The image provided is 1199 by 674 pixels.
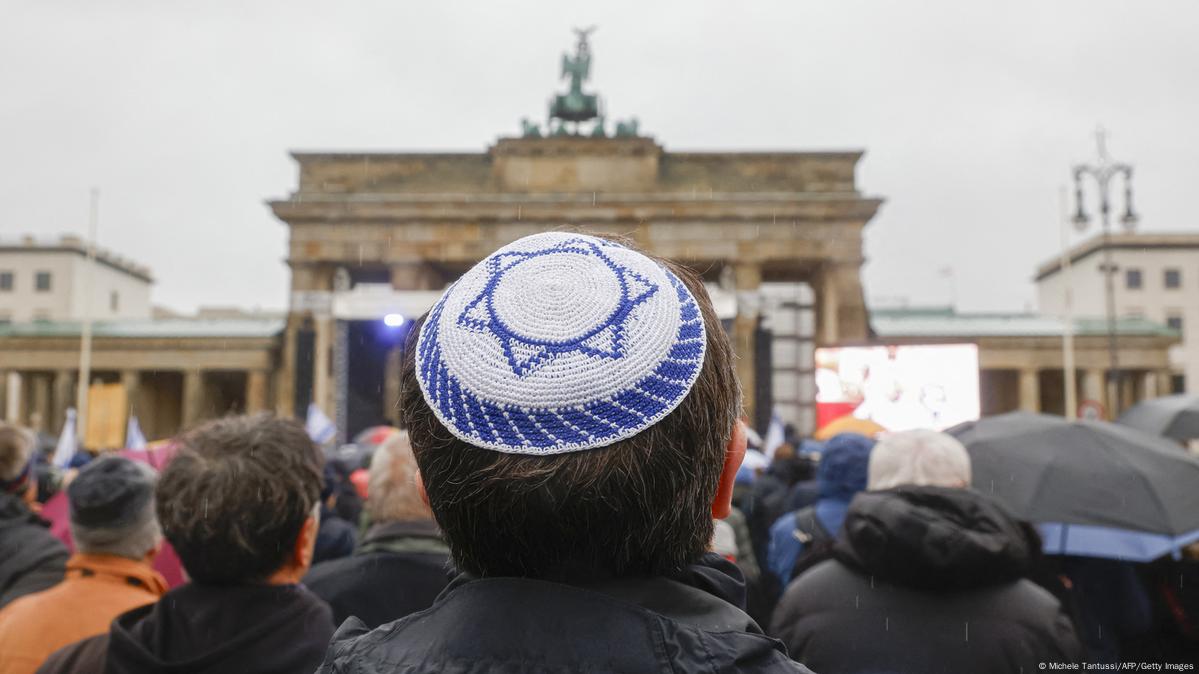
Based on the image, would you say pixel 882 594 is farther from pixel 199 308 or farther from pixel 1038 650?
pixel 199 308

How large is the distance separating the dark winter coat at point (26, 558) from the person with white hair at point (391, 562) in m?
1.01

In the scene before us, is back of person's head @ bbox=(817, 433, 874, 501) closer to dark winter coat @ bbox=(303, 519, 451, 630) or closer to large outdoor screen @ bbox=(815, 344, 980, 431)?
dark winter coat @ bbox=(303, 519, 451, 630)

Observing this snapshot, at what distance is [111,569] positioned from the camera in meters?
2.91

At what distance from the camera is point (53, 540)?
385 cm

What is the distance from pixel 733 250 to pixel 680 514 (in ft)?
109

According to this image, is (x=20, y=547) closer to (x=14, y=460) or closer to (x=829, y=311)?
(x=14, y=460)

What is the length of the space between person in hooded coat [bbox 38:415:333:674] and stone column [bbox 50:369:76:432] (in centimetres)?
4367

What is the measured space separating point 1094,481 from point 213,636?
384cm

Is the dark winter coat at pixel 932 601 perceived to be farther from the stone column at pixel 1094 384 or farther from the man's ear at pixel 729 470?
the stone column at pixel 1094 384

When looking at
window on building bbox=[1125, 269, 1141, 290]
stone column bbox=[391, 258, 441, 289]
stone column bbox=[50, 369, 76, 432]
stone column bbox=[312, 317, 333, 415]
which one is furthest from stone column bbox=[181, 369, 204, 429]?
window on building bbox=[1125, 269, 1141, 290]

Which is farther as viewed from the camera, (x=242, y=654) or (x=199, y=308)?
(x=199, y=308)

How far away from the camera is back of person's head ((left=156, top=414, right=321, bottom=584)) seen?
8.04 ft

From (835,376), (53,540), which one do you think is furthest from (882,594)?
(835,376)

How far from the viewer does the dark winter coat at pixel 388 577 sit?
3.37 m
